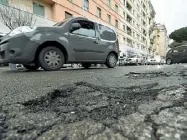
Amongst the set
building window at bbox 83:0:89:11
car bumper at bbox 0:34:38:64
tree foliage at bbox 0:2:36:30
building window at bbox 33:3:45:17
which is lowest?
car bumper at bbox 0:34:38:64

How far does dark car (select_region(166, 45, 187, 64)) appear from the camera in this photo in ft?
46.3

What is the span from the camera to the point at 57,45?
4.99 m

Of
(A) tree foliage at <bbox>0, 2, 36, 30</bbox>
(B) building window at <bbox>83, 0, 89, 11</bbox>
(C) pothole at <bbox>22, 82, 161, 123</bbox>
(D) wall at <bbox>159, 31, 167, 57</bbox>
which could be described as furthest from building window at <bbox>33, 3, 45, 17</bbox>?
(D) wall at <bbox>159, 31, 167, 57</bbox>

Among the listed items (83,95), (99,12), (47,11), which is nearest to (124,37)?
(99,12)

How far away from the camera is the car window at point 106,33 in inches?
251

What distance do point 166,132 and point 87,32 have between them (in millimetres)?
5015

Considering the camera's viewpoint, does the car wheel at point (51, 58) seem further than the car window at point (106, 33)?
No

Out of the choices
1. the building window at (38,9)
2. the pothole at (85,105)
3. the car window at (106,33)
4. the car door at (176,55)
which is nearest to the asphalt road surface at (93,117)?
the pothole at (85,105)

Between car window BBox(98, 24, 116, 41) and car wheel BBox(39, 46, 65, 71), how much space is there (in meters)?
1.88

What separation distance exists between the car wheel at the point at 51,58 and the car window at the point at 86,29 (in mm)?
875

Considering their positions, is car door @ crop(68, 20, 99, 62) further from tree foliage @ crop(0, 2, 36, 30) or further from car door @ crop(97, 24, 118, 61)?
tree foliage @ crop(0, 2, 36, 30)

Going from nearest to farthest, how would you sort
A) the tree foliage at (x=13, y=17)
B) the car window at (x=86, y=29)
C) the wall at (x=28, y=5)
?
the car window at (x=86, y=29) < the tree foliage at (x=13, y=17) < the wall at (x=28, y=5)

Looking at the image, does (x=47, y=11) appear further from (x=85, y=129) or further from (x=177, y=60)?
(x=85, y=129)

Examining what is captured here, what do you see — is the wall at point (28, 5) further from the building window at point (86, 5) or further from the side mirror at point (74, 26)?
the side mirror at point (74, 26)
